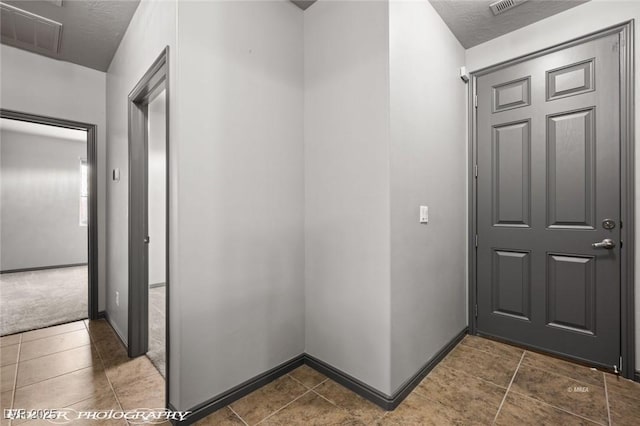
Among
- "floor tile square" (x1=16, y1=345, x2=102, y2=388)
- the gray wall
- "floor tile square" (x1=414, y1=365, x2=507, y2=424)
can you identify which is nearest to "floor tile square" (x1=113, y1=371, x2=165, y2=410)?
"floor tile square" (x1=16, y1=345, x2=102, y2=388)

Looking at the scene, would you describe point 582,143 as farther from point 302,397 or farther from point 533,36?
point 302,397

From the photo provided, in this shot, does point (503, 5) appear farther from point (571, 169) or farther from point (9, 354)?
point (9, 354)

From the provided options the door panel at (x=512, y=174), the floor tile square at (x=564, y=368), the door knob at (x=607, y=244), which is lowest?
the floor tile square at (x=564, y=368)

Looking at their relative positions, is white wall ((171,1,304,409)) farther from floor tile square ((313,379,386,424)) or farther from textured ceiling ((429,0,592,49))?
textured ceiling ((429,0,592,49))

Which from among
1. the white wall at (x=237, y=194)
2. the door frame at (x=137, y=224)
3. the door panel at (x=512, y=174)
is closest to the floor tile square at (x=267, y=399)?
the white wall at (x=237, y=194)

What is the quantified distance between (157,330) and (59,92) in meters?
2.66

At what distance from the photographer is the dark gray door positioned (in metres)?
2.15

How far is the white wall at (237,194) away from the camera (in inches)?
64.2

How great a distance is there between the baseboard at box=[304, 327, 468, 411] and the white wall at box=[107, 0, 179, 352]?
0.95 metres

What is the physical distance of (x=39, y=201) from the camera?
19.2ft

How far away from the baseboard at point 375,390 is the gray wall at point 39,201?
21.2ft

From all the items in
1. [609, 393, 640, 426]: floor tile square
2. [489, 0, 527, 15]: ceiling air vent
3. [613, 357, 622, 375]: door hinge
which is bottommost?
[609, 393, 640, 426]: floor tile square

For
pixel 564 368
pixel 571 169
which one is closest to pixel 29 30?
pixel 571 169

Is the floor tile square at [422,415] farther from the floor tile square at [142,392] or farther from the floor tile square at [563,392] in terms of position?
the floor tile square at [142,392]
